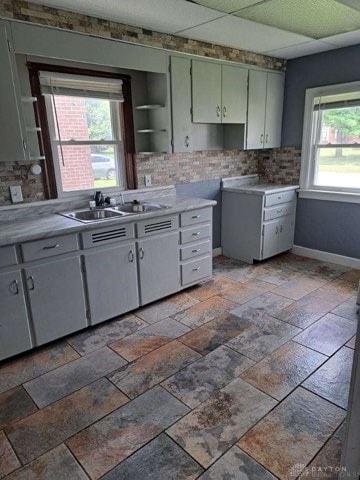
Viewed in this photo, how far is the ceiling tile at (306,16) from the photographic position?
2.53 metres

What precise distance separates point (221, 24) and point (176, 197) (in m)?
1.68

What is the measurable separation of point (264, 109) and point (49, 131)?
2.59m

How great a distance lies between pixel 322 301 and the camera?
3.22 m

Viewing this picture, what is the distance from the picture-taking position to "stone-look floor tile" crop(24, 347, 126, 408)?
2098mm

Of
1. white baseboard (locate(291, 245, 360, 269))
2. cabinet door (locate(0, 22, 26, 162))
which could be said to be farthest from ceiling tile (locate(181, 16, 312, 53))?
white baseboard (locate(291, 245, 360, 269))

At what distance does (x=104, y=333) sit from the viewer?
9.04 ft

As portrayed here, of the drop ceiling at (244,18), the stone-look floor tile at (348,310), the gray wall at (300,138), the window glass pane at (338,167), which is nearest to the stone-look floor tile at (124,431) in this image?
the stone-look floor tile at (348,310)

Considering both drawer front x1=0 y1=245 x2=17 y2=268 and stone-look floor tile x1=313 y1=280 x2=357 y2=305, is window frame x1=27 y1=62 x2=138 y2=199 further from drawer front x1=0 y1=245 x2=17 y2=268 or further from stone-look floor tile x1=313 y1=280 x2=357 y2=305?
stone-look floor tile x1=313 y1=280 x2=357 y2=305

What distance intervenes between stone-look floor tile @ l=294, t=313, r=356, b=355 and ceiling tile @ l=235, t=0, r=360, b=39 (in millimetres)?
2470

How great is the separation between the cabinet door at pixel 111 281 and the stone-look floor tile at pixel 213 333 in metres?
0.63

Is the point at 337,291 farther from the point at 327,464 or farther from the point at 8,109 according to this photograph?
the point at 8,109

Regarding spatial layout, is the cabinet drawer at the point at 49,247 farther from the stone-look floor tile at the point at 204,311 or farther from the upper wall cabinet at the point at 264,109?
the upper wall cabinet at the point at 264,109

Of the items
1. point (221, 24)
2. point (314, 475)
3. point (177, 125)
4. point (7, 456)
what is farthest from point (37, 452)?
point (221, 24)

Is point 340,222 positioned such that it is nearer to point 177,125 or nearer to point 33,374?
point 177,125
